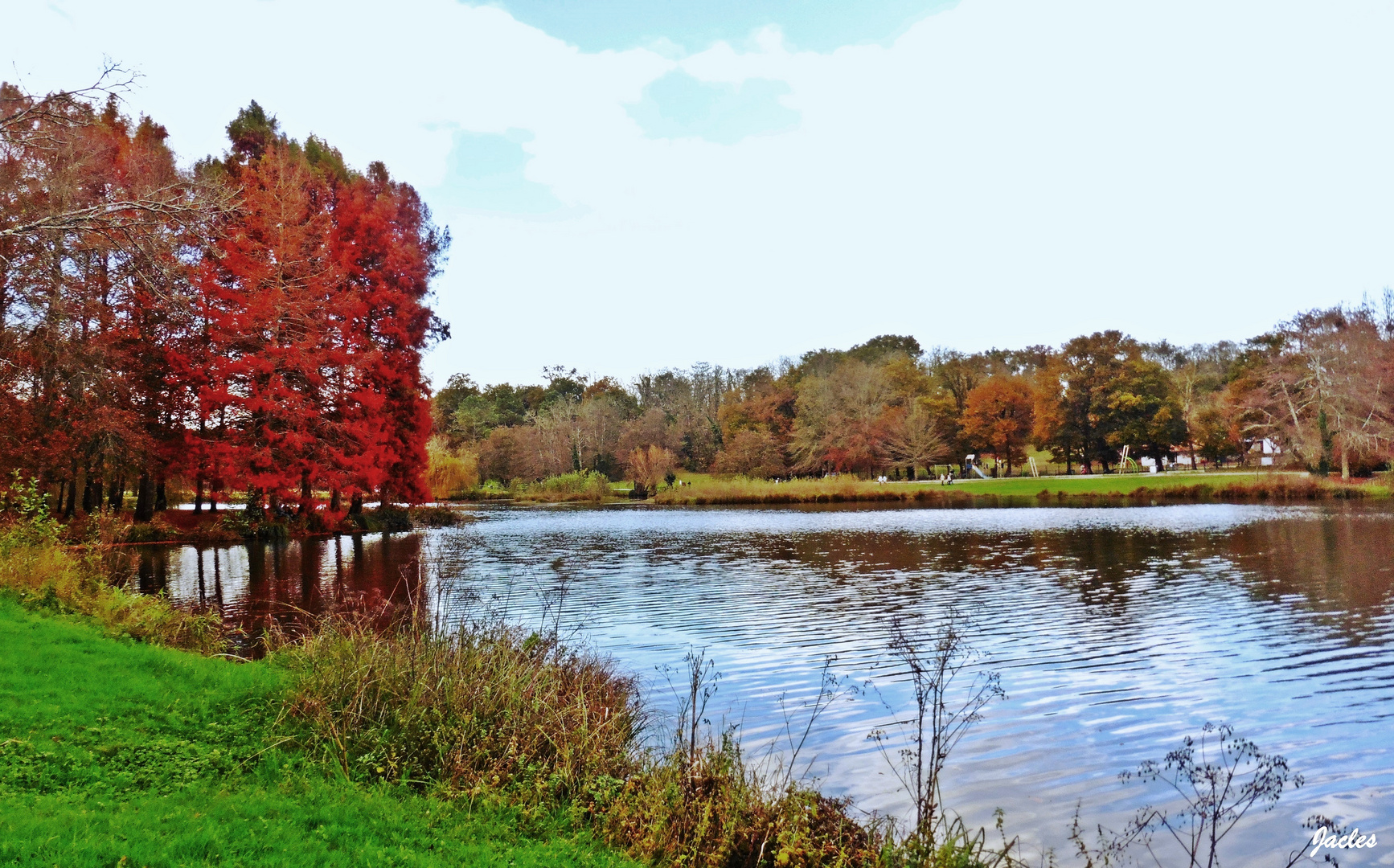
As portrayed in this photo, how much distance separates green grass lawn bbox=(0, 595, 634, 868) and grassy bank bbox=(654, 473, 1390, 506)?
3963cm

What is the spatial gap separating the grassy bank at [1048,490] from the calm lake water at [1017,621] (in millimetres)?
11660

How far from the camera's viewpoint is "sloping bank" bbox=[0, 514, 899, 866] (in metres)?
4.39

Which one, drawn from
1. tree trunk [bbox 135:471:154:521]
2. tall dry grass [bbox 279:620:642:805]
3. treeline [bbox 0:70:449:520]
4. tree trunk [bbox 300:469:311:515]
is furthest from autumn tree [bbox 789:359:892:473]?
tall dry grass [bbox 279:620:642:805]

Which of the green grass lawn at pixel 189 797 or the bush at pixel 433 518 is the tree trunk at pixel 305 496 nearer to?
the bush at pixel 433 518

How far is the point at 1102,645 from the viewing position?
1106 centimetres

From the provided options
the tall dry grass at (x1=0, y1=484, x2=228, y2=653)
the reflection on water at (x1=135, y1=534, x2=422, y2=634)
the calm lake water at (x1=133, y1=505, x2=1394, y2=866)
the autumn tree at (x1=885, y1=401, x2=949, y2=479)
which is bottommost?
the calm lake water at (x1=133, y1=505, x2=1394, y2=866)

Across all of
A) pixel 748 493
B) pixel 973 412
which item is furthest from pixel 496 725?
pixel 973 412

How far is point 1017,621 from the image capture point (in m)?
12.7

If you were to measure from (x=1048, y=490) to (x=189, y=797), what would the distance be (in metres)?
46.3

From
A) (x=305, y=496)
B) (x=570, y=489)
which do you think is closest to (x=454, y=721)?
(x=305, y=496)

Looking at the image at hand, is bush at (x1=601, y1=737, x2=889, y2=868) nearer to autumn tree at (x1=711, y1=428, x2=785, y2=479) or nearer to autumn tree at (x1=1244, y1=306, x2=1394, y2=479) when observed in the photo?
autumn tree at (x1=1244, y1=306, x2=1394, y2=479)

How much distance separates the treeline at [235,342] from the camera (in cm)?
1878

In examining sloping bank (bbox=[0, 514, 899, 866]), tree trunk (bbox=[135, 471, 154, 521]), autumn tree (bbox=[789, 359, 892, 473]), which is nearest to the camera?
sloping bank (bbox=[0, 514, 899, 866])

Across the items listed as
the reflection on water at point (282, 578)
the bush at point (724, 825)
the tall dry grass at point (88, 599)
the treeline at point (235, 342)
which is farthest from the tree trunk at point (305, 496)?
the bush at point (724, 825)
